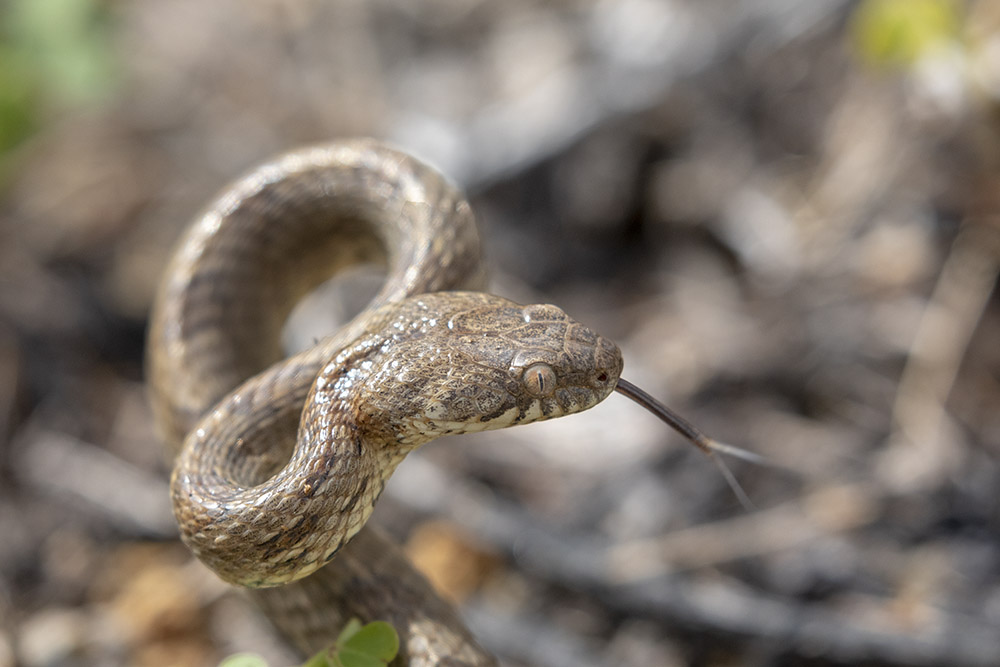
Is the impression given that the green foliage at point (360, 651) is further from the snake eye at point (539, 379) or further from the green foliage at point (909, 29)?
the green foliage at point (909, 29)

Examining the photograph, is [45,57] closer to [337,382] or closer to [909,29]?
[337,382]

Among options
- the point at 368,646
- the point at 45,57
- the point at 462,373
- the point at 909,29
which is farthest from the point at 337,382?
the point at 45,57

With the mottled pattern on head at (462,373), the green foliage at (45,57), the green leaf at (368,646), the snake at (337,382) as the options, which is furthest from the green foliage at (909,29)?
the green foliage at (45,57)

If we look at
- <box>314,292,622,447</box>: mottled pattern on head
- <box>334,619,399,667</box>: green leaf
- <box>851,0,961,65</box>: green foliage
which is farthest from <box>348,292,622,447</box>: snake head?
<box>851,0,961,65</box>: green foliage

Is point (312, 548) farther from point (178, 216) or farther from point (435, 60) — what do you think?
point (435, 60)

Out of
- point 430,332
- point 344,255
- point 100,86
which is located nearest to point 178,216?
point 100,86

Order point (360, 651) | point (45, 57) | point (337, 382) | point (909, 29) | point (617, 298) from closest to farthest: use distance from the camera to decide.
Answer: point (360, 651) < point (337, 382) < point (909, 29) < point (45, 57) < point (617, 298)
